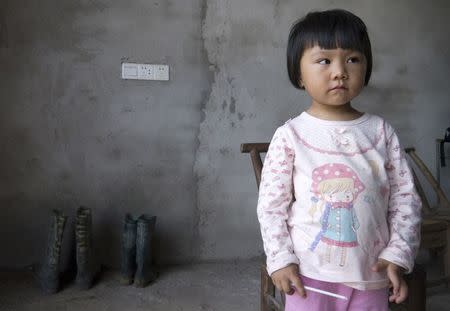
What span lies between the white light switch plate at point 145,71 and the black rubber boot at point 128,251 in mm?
746

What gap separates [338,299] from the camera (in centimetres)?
88

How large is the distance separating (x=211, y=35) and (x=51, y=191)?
1.19 meters

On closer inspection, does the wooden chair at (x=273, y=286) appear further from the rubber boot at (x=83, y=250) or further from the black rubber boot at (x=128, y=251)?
the rubber boot at (x=83, y=250)

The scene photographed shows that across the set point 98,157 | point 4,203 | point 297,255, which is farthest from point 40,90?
point 297,255

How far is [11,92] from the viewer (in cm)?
213

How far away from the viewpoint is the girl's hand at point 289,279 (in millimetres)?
823

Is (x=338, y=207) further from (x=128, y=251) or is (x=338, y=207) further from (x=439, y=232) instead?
(x=128, y=251)

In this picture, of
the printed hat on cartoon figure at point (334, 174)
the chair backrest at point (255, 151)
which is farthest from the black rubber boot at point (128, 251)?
the printed hat on cartoon figure at point (334, 174)

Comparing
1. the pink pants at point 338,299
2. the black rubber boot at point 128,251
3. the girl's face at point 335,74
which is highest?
the girl's face at point 335,74

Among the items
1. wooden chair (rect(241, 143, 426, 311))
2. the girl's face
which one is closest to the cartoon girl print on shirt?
the girl's face

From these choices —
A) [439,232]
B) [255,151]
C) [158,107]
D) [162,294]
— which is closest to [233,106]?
[158,107]

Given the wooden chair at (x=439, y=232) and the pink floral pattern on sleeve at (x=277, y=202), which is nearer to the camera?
the pink floral pattern on sleeve at (x=277, y=202)

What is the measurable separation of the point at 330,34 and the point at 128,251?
1.60 metres

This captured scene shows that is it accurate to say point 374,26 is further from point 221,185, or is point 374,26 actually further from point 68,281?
point 68,281
